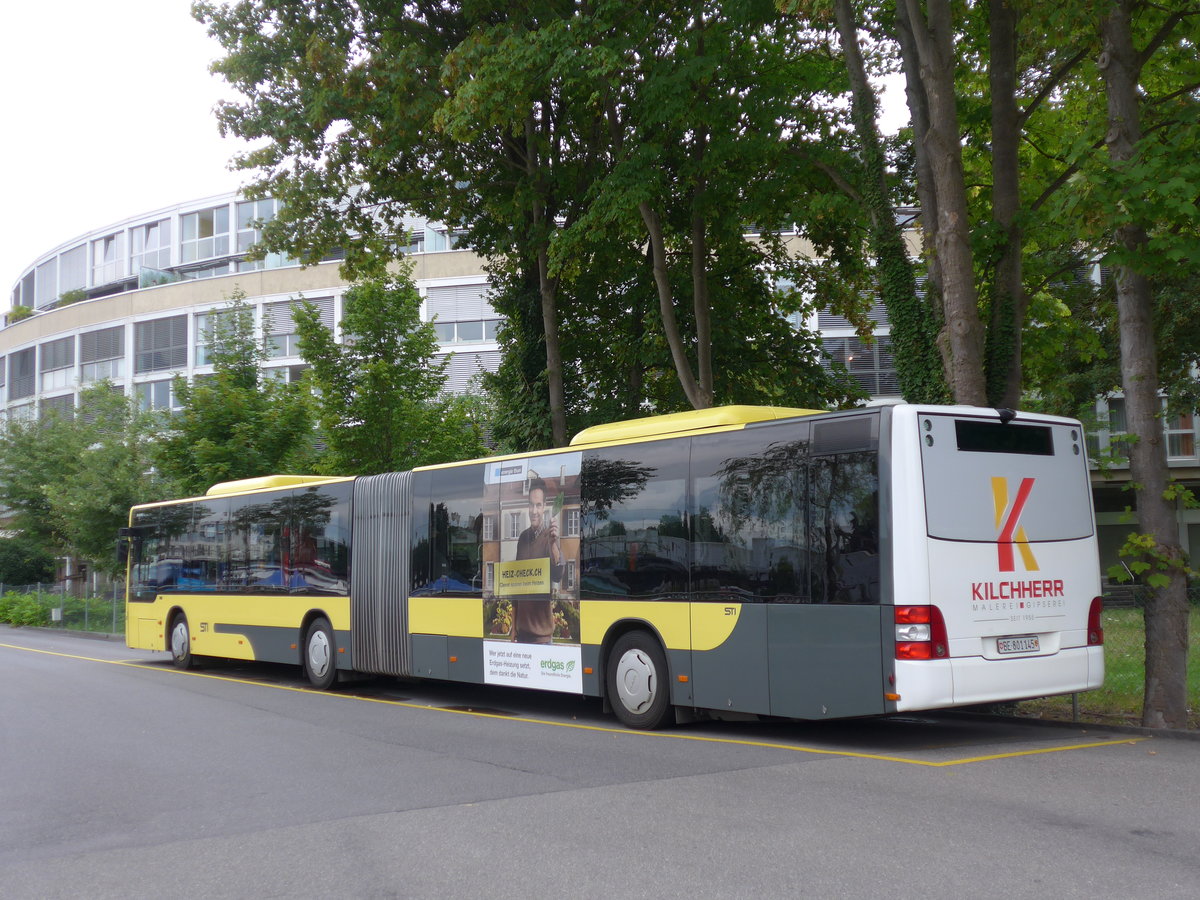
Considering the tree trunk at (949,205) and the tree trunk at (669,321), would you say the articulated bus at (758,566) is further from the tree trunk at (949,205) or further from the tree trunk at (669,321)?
the tree trunk at (669,321)

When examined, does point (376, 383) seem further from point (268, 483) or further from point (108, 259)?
point (108, 259)

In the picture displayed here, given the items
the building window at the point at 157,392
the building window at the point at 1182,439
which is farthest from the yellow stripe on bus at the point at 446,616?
the building window at the point at 157,392

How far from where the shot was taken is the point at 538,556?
13430 mm

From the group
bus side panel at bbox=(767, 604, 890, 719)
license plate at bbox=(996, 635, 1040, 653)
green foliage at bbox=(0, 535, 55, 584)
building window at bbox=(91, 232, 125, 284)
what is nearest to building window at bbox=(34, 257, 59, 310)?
building window at bbox=(91, 232, 125, 284)

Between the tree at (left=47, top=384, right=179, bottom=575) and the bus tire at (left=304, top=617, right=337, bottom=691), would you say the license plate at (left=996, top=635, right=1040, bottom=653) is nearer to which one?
the bus tire at (left=304, top=617, right=337, bottom=691)

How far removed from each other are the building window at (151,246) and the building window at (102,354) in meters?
4.46

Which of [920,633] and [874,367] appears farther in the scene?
[874,367]

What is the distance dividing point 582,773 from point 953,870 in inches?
146

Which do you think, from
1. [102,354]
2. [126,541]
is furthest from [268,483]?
Answer: [102,354]

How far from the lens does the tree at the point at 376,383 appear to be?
2828 centimetres

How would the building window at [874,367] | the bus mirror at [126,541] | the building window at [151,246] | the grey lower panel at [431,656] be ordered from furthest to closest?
the building window at [151,246]
the building window at [874,367]
the bus mirror at [126,541]
the grey lower panel at [431,656]

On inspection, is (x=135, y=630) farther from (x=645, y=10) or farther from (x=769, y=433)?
(x=769, y=433)

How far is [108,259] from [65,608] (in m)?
26.7

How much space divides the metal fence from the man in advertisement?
82.8 ft
